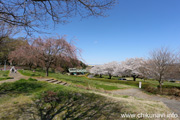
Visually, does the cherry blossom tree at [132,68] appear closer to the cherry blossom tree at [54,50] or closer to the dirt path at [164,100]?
the dirt path at [164,100]

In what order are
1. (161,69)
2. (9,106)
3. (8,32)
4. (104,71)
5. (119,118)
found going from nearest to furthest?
1. (119,118)
2. (9,106)
3. (8,32)
4. (161,69)
5. (104,71)

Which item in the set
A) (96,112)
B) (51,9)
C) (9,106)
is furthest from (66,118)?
(51,9)

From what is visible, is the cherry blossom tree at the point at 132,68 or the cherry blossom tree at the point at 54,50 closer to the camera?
the cherry blossom tree at the point at 54,50

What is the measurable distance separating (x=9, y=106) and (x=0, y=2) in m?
3.82

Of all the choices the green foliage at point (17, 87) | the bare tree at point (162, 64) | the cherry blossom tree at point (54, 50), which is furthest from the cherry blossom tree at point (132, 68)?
the green foliage at point (17, 87)

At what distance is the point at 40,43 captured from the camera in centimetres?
1290

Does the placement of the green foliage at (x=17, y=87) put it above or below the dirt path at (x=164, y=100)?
above

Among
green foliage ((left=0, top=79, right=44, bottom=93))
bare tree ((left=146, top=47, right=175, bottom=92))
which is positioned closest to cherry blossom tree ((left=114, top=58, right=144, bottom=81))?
bare tree ((left=146, top=47, right=175, bottom=92))

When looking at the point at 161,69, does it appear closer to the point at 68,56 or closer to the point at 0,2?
the point at 68,56

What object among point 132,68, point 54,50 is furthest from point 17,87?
point 132,68

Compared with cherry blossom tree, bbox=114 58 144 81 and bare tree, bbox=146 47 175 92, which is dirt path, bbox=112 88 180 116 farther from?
cherry blossom tree, bbox=114 58 144 81

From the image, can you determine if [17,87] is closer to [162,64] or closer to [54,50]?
[54,50]

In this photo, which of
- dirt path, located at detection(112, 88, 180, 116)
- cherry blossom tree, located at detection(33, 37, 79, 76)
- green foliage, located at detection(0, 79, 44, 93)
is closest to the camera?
green foliage, located at detection(0, 79, 44, 93)

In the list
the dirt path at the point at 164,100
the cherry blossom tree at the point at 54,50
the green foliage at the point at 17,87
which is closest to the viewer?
the green foliage at the point at 17,87
